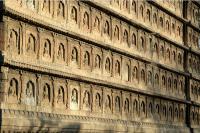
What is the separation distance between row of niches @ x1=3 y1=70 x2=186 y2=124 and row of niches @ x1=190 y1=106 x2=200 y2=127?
2847mm

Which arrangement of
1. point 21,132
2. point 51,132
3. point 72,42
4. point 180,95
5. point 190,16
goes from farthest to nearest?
1. point 190,16
2. point 180,95
3. point 72,42
4. point 51,132
5. point 21,132

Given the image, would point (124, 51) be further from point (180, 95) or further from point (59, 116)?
point (180, 95)

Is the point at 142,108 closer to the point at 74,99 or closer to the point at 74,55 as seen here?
the point at 74,99

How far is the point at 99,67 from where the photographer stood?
1794 centimetres

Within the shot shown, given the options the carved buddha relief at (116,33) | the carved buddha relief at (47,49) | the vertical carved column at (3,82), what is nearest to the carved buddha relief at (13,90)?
the vertical carved column at (3,82)

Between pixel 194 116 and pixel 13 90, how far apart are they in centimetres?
1406

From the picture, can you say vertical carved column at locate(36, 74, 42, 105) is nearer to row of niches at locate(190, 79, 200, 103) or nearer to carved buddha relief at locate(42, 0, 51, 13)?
carved buddha relief at locate(42, 0, 51, 13)

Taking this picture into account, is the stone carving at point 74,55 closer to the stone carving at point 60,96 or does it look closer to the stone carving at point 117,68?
the stone carving at point 60,96

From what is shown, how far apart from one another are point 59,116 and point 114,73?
3.99 meters

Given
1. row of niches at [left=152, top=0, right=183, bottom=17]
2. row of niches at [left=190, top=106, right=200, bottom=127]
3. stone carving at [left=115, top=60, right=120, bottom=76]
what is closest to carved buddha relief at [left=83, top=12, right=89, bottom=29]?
stone carving at [left=115, top=60, right=120, bottom=76]

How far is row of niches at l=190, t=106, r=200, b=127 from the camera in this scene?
25.6 m

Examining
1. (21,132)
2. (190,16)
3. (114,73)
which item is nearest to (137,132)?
(114,73)

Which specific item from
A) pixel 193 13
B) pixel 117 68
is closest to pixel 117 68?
pixel 117 68

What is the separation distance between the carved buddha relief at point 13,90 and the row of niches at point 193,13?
1381cm
